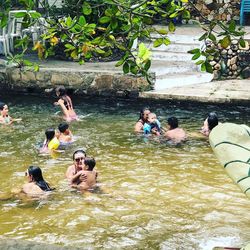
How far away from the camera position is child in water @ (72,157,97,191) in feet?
28.6

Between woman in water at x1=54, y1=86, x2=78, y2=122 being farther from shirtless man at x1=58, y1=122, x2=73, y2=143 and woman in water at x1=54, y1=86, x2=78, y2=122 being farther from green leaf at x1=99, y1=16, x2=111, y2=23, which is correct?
green leaf at x1=99, y1=16, x2=111, y2=23

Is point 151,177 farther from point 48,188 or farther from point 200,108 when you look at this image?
point 200,108

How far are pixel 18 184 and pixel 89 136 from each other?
125 inches

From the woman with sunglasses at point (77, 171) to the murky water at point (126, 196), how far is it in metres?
0.16

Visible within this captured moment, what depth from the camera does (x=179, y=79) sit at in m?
15.4

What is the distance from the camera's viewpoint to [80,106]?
48.3ft

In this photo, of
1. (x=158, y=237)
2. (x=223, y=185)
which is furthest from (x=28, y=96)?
(x=158, y=237)

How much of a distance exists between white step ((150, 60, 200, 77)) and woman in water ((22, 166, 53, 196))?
7319 millimetres

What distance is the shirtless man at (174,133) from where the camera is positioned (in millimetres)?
11539

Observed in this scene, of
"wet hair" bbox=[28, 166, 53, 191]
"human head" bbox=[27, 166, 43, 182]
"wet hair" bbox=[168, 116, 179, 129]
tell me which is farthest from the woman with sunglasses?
"wet hair" bbox=[168, 116, 179, 129]

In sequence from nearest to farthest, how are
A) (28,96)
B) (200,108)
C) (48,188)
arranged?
(48,188) < (200,108) < (28,96)

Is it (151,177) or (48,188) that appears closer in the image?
(48,188)

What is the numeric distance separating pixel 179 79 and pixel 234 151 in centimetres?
1282

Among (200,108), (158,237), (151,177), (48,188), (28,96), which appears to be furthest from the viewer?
(28,96)
